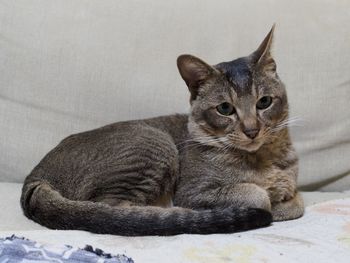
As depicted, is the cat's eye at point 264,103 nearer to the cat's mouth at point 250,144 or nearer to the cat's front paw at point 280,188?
the cat's mouth at point 250,144

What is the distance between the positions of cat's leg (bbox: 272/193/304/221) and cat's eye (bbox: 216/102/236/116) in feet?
1.09

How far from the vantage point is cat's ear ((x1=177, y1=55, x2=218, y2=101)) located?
1.80 meters

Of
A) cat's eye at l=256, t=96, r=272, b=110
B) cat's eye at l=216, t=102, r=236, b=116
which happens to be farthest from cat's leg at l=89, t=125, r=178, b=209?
cat's eye at l=256, t=96, r=272, b=110

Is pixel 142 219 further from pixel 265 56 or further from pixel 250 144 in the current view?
pixel 265 56

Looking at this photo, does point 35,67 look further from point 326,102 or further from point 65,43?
point 326,102

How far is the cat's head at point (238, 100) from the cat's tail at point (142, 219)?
0.90ft

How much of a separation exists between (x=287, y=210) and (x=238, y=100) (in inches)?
14.9

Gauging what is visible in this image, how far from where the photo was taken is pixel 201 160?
1865mm

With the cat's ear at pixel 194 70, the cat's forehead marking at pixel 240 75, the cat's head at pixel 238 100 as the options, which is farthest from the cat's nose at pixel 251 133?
the cat's ear at pixel 194 70

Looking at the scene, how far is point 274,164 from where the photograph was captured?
1.87 metres

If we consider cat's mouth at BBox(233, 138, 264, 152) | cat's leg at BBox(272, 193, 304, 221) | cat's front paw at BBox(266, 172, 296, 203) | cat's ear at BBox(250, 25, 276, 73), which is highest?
cat's ear at BBox(250, 25, 276, 73)

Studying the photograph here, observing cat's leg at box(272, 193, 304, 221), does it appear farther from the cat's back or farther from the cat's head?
the cat's back

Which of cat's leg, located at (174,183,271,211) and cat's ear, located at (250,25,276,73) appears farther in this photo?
cat's ear, located at (250,25,276,73)

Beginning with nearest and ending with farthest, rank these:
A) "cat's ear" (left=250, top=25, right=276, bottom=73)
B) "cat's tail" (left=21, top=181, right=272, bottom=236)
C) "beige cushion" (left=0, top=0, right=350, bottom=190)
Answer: "cat's tail" (left=21, top=181, right=272, bottom=236) → "cat's ear" (left=250, top=25, right=276, bottom=73) → "beige cushion" (left=0, top=0, right=350, bottom=190)
